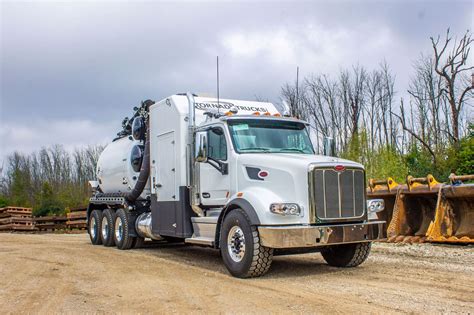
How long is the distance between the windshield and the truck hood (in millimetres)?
279

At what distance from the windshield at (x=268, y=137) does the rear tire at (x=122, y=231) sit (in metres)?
5.55

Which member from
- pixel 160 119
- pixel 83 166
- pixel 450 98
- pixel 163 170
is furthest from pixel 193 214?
pixel 83 166

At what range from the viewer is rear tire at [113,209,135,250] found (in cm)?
1409

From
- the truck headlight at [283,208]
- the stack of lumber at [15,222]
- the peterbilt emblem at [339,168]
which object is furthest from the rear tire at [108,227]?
the stack of lumber at [15,222]

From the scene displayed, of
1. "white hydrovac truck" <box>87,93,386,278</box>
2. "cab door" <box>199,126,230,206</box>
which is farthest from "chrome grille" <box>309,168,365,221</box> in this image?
"cab door" <box>199,126,230,206</box>

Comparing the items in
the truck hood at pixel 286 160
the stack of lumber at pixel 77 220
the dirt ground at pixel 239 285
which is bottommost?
the dirt ground at pixel 239 285

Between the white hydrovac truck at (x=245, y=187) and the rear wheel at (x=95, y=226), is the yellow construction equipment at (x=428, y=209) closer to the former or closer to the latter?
the white hydrovac truck at (x=245, y=187)

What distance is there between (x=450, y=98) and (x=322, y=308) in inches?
1139

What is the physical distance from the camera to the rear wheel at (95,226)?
1609 cm

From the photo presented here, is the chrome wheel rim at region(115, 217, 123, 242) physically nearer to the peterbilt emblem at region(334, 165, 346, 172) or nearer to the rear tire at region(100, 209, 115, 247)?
the rear tire at region(100, 209, 115, 247)

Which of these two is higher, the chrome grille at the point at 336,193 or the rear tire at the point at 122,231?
the chrome grille at the point at 336,193

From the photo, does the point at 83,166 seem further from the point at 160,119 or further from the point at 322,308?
the point at 322,308

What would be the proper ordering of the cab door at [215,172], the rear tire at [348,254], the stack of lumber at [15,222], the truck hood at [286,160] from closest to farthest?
the truck hood at [286,160] < the rear tire at [348,254] < the cab door at [215,172] < the stack of lumber at [15,222]

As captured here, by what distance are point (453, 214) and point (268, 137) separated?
542 cm
